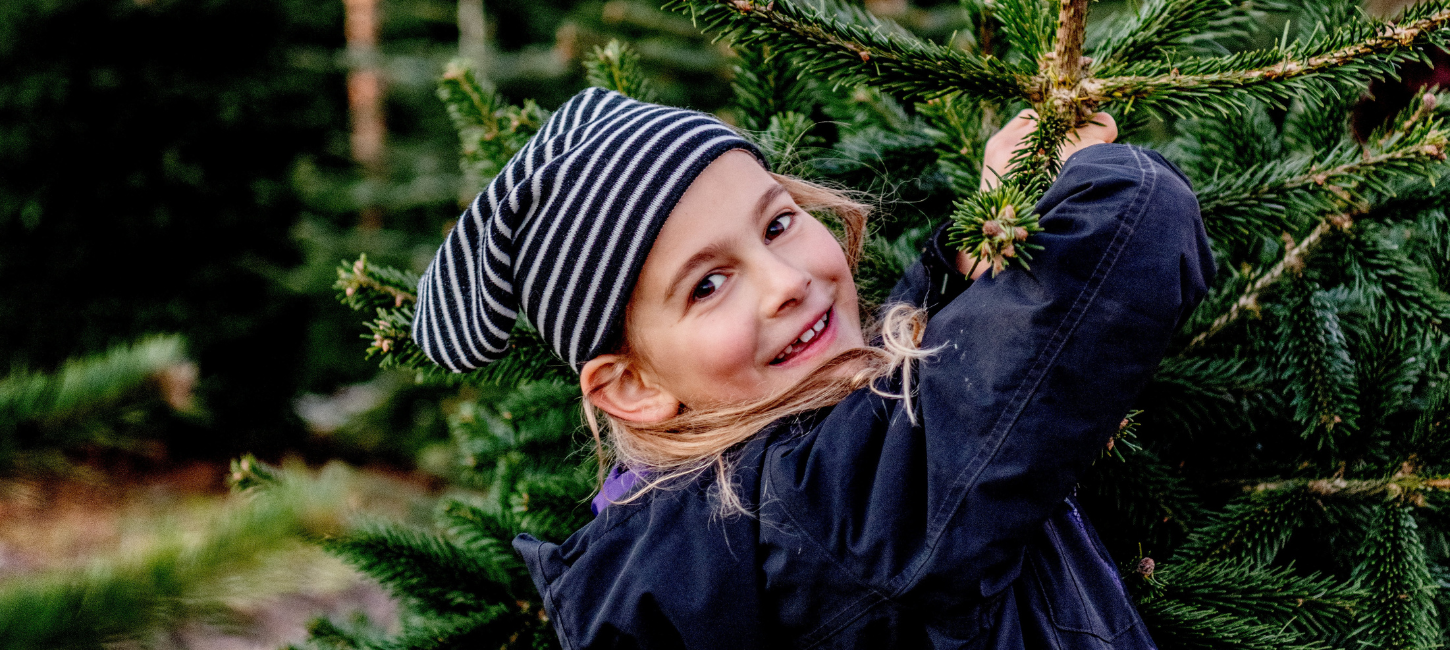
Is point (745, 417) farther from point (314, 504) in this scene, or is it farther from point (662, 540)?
point (314, 504)

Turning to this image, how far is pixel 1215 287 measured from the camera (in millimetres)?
1604

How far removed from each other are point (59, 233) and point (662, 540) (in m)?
5.60

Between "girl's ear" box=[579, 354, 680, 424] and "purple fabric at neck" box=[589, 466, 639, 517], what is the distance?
105 millimetres

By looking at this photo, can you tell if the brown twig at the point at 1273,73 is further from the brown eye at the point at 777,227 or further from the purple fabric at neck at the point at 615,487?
the purple fabric at neck at the point at 615,487

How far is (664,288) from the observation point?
4.47ft

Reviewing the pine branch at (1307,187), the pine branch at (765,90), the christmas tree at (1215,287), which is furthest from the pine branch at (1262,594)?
the pine branch at (765,90)

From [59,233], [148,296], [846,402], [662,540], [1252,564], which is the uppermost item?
[846,402]

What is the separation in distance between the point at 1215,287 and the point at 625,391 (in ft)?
3.79

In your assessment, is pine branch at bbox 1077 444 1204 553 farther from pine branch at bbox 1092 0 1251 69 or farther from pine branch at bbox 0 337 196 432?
pine branch at bbox 0 337 196 432

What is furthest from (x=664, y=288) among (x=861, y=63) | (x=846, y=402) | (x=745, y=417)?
(x=861, y=63)

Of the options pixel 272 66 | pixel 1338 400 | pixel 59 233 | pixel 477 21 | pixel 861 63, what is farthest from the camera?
pixel 477 21

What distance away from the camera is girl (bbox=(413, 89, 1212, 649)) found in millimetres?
987

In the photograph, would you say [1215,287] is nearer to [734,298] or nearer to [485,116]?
[734,298]

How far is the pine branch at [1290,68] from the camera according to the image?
0.94 m
